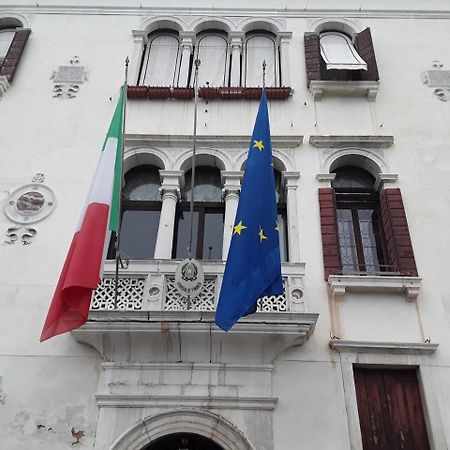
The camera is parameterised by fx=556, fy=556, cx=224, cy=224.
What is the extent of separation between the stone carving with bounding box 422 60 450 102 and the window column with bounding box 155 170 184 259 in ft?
19.3

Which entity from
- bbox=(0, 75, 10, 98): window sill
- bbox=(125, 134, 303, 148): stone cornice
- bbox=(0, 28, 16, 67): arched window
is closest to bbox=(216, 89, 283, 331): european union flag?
bbox=(125, 134, 303, 148): stone cornice

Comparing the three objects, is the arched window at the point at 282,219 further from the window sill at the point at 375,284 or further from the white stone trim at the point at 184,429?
the white stone trim at the point at 184,429

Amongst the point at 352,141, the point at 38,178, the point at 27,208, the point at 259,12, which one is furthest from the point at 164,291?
the point at 259,12

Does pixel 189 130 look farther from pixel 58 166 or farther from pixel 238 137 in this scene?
pixel 58 166

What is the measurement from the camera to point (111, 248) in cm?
992

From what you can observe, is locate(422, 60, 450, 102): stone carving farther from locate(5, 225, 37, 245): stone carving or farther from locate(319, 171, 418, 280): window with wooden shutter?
locate(5, 225, 37, 245): stone carving

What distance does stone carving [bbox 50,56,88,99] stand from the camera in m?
12.0

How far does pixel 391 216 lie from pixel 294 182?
186 cm

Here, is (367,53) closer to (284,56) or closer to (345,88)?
A: (345,88)

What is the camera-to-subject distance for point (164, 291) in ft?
28.4

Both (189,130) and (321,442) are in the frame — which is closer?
(321,442)

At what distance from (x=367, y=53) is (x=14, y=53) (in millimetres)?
7911

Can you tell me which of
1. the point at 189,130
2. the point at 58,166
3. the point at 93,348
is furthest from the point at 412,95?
the point at 93,348

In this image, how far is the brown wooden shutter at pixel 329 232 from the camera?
9.27 meters
